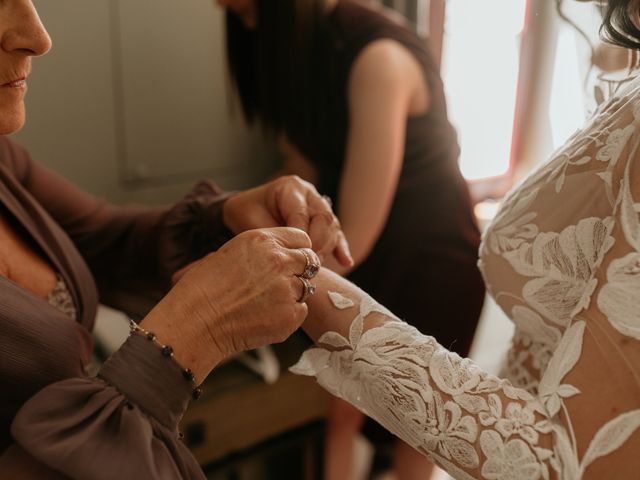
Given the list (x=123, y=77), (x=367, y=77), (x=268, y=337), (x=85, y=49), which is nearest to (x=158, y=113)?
Result: (x=123, y=77)

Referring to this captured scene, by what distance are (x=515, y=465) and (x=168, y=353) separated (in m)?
0.34

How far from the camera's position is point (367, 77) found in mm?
1394

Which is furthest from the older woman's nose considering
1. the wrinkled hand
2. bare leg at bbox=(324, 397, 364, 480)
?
bare leg at bbox=(324, 397, 364, 480)

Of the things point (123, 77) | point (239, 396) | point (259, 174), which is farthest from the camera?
point (259, 174)

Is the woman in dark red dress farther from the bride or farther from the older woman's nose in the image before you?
the older woman's nose

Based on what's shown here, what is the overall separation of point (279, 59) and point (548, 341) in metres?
0.97

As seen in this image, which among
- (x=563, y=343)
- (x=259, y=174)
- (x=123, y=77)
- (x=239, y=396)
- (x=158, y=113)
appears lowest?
(x=239, y=396)

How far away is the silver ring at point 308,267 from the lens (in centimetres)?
70

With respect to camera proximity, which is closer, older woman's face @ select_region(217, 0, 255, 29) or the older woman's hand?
the older woman's hand

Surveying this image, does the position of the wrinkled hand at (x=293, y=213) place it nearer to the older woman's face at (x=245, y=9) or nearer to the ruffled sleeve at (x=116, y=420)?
the ruffled sleeve at (x=116, y=420)

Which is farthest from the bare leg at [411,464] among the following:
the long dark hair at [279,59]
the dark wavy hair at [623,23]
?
the dark wavy hair at [623,23]

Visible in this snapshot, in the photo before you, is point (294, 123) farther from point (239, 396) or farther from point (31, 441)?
point (31, 441)

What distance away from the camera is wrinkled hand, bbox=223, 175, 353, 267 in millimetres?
861

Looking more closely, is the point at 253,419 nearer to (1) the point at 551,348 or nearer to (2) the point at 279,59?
(2) the point at 279,59
